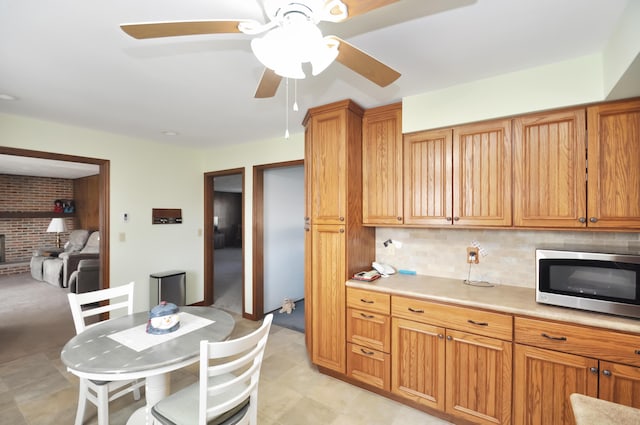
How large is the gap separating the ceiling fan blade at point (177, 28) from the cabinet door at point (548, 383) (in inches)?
90.9

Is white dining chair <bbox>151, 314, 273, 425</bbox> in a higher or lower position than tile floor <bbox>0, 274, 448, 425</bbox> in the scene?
higher

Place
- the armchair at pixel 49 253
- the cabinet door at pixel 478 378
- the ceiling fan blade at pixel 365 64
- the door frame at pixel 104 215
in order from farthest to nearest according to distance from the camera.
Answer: the armchair at pixel 49 253, the door frame at pixel 104 215, the cabinet door at pixel 478 378, the ceiling fan blade at pixel 365 64

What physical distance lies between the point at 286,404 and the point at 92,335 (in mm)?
1422

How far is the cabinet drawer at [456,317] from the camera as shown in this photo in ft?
6.12

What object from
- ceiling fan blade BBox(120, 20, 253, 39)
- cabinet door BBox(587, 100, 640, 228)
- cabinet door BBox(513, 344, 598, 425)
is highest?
ceiling fan blade BBox(120, 20, 253, 39)

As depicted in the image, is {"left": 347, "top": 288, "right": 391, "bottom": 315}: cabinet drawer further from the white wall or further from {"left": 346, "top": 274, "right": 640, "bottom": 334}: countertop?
the white wall

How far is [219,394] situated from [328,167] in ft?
5.96

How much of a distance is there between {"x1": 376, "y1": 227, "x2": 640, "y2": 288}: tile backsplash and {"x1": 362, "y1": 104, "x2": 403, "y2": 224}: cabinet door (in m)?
0.37

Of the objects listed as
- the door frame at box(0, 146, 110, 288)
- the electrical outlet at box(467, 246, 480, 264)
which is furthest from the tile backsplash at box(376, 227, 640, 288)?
the door frame at box(0, 146, 110, 288)

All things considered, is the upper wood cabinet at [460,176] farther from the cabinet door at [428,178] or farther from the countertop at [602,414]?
the countertop at [602,414]

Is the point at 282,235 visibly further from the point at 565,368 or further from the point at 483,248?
the point at 565,368

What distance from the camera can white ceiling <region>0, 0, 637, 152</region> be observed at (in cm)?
140

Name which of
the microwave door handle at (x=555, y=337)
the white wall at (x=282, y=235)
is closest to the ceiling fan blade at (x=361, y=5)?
the microwave door handle at (x=555, y=337)

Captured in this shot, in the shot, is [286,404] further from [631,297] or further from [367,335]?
[631,297]
